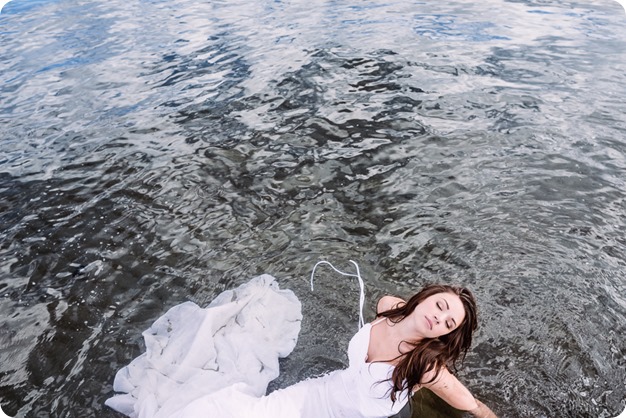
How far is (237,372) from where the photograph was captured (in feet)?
13.3

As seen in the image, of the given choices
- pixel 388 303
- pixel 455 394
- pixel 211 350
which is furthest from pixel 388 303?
pixel 211 350

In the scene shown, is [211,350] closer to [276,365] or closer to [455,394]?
[276,365]

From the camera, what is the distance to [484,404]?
4.02 m

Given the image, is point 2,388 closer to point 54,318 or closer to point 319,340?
point 54,318

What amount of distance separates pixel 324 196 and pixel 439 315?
11.8 feet

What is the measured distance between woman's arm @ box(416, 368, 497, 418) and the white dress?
0.28 metres

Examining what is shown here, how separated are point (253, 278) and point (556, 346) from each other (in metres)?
3.09

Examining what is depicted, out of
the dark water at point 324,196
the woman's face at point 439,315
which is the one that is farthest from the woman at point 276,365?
the dark water at point 324,196

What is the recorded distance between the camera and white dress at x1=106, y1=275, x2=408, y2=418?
11.7 feet

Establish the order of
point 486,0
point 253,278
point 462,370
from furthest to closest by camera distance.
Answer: point 486,0, point 253,278, point 462,370

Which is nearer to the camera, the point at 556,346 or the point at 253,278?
the point at 556,346

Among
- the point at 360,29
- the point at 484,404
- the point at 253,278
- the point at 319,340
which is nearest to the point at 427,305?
the point at 484,404

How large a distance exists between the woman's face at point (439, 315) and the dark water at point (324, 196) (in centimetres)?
128

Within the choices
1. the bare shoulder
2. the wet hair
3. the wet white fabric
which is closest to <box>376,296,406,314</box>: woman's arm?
the bare shoulder
